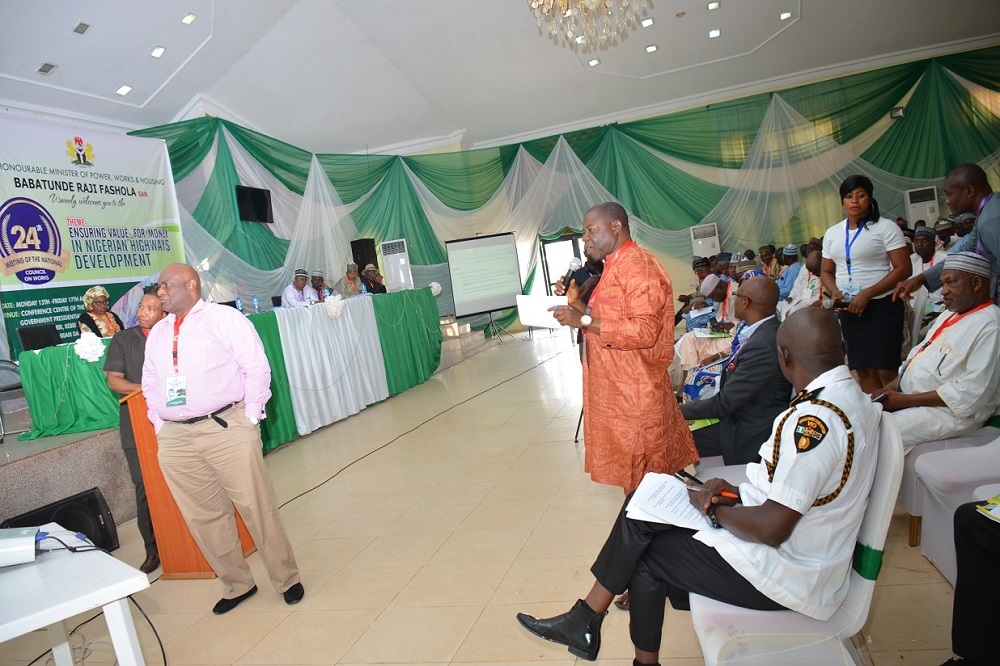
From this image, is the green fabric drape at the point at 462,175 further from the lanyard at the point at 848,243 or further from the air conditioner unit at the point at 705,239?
the lanyard at the point at 848,243

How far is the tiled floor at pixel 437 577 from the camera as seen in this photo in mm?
2123

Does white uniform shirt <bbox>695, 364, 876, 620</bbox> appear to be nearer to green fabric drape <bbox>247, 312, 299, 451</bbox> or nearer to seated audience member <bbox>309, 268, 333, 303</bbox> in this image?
green fabric drape <bbox>247, 312, 299, 451</bbox>

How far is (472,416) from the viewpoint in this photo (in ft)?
19.8

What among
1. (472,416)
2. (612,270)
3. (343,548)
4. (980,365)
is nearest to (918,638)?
(980,365)

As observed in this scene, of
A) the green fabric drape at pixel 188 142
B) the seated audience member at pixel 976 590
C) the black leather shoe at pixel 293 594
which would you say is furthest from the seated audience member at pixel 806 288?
the green fabric drape at pixel 188 142

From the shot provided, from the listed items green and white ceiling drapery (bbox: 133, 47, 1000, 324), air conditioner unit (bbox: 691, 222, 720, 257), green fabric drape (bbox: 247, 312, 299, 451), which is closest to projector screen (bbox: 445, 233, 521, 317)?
green and white ceiling drapery (bbox: 133, 47, 1000, 324)

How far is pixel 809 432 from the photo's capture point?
1389 mm

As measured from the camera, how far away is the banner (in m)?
5.83

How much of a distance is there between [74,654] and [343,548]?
3.82ft

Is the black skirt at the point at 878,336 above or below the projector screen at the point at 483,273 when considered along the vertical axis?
below

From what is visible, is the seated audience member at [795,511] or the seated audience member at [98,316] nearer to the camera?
the seated audience member at [795,511]

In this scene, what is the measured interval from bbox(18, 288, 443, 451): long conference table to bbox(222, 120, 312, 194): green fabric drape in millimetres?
1969

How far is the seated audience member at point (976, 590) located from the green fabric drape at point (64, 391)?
487 cm

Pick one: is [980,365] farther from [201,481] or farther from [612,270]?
[201,481]
